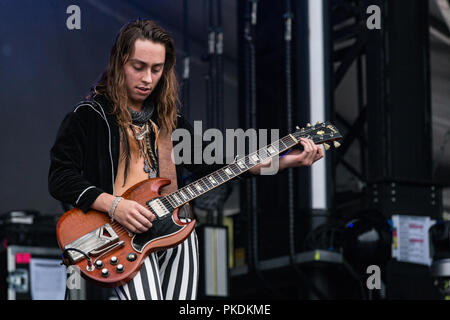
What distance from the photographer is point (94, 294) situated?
16.0 feet

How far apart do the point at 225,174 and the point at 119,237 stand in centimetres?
46

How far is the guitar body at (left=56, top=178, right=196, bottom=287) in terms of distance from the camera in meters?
2.00

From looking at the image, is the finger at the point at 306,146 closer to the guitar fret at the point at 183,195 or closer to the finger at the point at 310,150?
the finger at the point at 310,150

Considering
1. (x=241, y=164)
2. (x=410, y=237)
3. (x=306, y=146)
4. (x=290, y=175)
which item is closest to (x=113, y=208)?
(x=241, y=164)

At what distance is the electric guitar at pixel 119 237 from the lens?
2.00 m

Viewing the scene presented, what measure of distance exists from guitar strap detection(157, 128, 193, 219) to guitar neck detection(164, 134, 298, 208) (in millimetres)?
45

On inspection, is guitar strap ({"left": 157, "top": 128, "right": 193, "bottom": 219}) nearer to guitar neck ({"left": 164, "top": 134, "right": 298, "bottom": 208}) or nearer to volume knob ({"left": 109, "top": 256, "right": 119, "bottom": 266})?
guitar neck ({"left": 164, "top": 134, "right": 298, "bottom": 208})

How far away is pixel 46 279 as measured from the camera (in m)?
4.96

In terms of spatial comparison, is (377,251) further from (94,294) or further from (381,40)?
(94,294)

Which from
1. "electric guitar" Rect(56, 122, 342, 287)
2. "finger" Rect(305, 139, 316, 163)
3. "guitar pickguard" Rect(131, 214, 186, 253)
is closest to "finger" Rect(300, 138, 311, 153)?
"finger" Rect(305, 139, 316, 163)

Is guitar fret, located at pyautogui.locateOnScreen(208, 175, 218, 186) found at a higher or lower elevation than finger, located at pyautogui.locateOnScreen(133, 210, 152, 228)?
higher

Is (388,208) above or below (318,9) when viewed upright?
below

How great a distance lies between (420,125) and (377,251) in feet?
3.36
